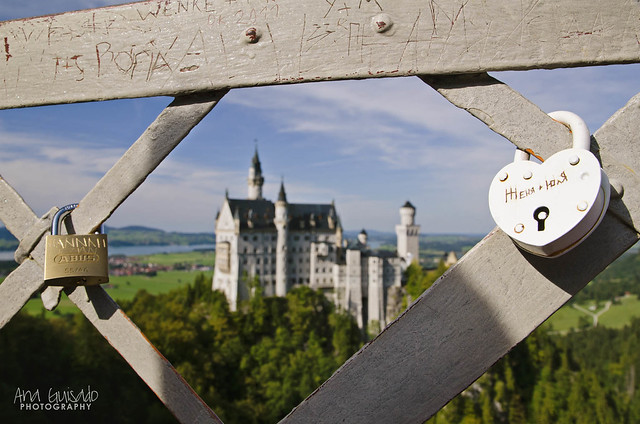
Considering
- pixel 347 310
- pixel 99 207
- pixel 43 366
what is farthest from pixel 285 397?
pixel 99 207

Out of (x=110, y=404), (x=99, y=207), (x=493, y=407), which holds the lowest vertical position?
(x=493, y=407)

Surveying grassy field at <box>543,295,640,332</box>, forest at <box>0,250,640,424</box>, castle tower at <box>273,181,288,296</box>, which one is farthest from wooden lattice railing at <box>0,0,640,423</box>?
grassy field at <box>543,295,640,332</box>

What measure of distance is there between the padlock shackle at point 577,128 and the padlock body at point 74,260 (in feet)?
3.77

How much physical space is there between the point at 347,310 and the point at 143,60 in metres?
40.5

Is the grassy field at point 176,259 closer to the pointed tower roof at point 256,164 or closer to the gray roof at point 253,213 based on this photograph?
the pointed tower roof at point 256,164

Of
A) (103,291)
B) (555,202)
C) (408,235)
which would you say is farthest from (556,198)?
(408,235)

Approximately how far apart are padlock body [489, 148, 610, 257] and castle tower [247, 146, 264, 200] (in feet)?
161

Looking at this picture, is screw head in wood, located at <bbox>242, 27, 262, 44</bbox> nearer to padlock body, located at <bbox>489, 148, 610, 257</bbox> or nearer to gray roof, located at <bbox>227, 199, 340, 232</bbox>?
padlock body, located at <bbox>489, 148, 610, 257</bbox>

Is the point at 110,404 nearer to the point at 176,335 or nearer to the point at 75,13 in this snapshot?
the point at 176,335

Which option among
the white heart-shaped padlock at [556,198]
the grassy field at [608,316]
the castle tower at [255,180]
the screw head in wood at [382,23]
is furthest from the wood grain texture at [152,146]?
the grassy field at [608,316]

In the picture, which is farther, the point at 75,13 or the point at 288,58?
the point at 75,13

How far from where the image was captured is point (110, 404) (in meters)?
18.0

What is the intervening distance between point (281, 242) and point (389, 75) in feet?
134

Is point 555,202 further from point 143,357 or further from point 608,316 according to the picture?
point 608,316
